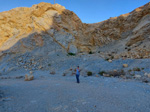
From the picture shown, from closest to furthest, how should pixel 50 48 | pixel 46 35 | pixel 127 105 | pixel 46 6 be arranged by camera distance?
pixel 127 105 → pixel 50 48 → pixel 46 35 → pixel 46 6

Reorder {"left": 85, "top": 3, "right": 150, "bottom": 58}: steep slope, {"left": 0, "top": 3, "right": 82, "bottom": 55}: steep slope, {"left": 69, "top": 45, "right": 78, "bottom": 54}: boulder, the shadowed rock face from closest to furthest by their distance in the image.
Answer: the shadowed rock face, {"left": 0, "top": 3, "right": 82, "bottom": 55}: steep slope, {"left": 85, "top": 3, "right": 150, "bottom": 58}: steep slope, {"left": 69, "top": 45, "right": 78, "bottom": 54}: boulder

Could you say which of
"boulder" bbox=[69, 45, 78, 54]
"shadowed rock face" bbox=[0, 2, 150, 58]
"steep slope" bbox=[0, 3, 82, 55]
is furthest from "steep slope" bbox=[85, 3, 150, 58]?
"boulder" bbox=[69, 45, 78, 54]

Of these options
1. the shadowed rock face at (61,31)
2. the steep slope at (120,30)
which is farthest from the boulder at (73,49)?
the steep slope at (120,30)

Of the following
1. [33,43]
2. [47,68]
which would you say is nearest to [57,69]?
[47,68]

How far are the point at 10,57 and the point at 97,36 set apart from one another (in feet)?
54.4

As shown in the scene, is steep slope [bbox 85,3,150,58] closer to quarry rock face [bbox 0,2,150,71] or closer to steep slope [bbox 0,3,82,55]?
quarry rock face [bbox 0,2,150,71]

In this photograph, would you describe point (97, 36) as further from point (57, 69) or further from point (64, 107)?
point (64, 107)

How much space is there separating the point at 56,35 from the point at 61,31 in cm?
143

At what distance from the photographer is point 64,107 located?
3355 mm

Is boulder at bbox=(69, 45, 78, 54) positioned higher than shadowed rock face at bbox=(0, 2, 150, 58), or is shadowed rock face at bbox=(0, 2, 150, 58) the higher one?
shadowed rock face at bbox=(0, 2, 150, 58)

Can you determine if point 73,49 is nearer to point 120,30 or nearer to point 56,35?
point 56,35

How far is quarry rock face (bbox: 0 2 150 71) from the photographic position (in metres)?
15.9

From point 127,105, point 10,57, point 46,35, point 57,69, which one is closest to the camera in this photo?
point 127,105

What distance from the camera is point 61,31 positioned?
65.0ft
